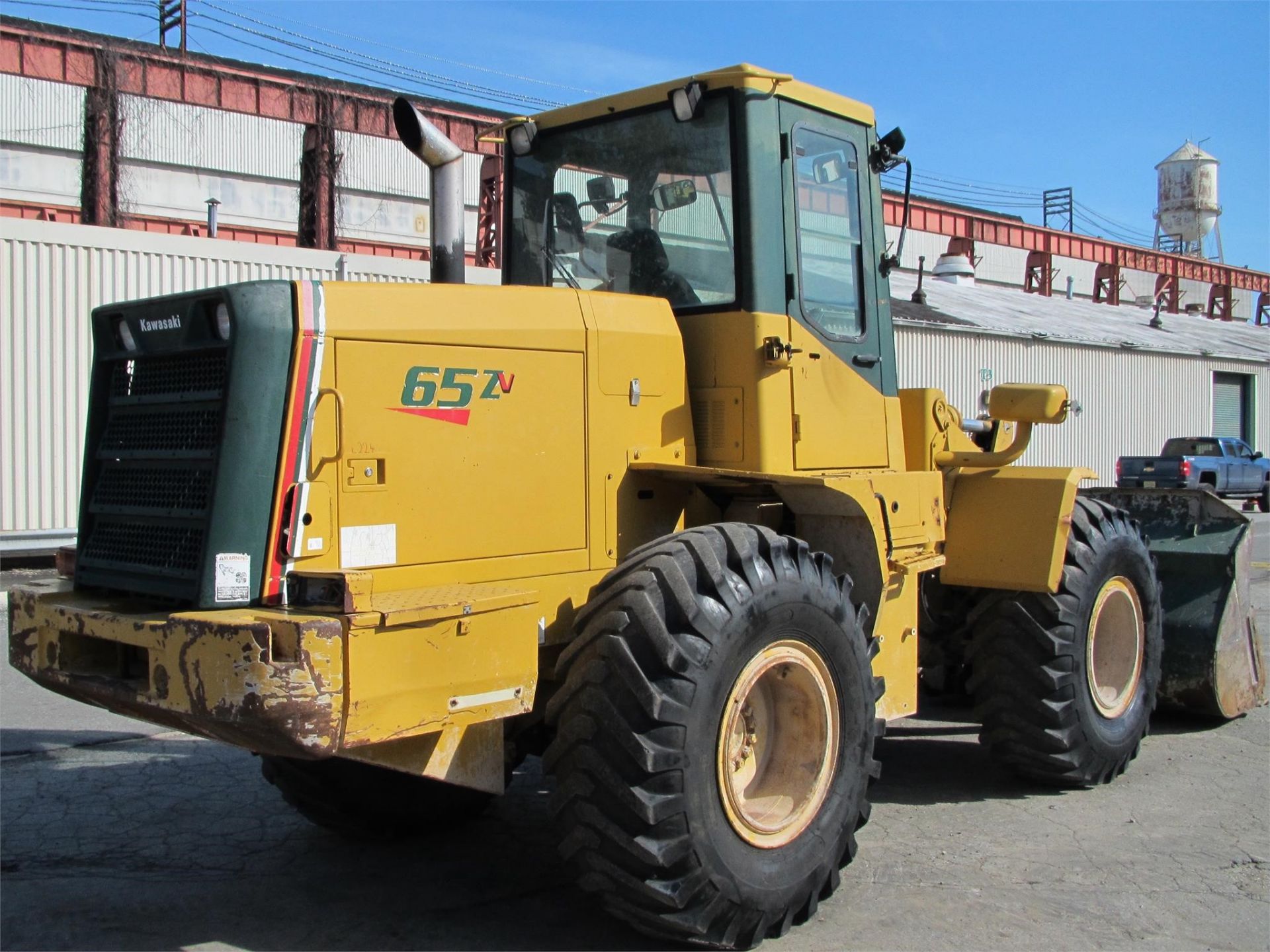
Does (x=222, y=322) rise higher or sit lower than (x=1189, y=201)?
lower

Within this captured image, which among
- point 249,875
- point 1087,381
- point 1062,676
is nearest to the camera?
point 249,875

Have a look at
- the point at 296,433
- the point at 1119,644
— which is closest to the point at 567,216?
the point at 296,433

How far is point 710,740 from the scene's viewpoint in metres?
3.95

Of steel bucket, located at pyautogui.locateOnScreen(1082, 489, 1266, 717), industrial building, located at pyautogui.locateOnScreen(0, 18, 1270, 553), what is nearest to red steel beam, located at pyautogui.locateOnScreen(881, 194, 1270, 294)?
industrial building, located at pyautogui.locateOnScreen(0, 18, 1270, 553)

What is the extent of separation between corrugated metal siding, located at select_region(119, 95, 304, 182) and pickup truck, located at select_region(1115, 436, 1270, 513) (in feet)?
69.1

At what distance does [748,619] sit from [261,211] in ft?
95.8

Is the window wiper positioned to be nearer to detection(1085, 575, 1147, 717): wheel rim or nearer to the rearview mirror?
the rearview mirror

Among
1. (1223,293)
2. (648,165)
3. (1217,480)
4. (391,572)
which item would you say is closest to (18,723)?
(391,572)

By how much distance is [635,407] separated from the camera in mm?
4672

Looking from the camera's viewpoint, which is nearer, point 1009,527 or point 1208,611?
point 1009,527

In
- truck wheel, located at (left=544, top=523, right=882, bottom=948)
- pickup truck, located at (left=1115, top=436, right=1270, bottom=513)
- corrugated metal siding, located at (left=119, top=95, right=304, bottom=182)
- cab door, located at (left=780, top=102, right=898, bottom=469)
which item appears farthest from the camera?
corrugated metal siding, located at (left=119, top=95, right=304, bottom=182)

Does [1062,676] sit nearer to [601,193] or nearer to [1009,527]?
[1009,527]

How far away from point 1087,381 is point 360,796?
28.9 metres

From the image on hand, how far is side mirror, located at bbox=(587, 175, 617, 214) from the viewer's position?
5.28 m
